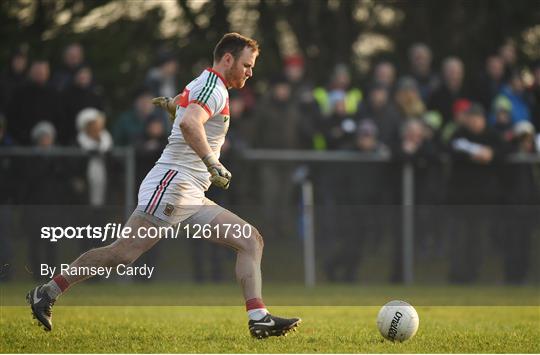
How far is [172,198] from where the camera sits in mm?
9586

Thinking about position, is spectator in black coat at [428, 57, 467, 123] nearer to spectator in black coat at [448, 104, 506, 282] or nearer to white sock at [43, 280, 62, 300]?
spectator in black coat at [448, 104, 506, 282]

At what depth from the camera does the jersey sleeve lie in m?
9.41

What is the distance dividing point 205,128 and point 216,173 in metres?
0.79

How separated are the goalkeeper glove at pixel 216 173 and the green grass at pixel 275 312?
1.22 metres

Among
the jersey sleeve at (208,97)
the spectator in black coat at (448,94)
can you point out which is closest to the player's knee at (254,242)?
the jersey sleeve at (208,97)

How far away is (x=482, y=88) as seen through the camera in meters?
18.9

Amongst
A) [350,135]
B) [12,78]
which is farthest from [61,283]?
[350,135]

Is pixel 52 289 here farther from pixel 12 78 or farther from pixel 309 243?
pixel 12 78

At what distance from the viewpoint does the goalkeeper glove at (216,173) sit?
9.00 meters

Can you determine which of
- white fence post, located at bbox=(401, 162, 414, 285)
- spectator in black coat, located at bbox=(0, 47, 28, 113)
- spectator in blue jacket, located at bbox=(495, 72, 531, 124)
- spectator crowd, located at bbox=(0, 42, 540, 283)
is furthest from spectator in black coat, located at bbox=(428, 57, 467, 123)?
spectator in black coat, located at bbox=(0, 47, 28, 113)

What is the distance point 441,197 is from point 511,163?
106 centimetres

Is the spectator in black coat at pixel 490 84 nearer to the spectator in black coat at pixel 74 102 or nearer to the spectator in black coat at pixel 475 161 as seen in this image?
the spectator in black coat at pixel 475 161

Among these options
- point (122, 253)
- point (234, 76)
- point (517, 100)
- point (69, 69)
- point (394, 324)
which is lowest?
point (394, 324)

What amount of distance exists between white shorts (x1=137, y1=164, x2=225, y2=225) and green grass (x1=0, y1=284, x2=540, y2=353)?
3.13 feet
